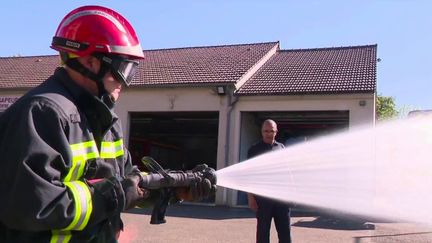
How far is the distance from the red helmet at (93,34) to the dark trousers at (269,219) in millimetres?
3926

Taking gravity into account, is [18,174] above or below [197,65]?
below

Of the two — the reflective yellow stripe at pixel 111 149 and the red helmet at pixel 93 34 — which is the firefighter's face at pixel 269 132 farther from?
the red helmet at pixel 93 34

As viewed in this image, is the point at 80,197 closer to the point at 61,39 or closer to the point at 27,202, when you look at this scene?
the point at 27,202

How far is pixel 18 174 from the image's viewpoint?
1.67 meters

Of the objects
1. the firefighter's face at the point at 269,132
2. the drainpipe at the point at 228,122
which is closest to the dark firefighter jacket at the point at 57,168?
the firefighter's face at the point at 269,132

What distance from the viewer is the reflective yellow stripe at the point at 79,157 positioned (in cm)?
190

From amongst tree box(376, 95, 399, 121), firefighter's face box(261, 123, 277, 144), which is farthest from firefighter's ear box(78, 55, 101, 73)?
tree box(376, 95, 399, 121)

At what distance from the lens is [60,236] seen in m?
1.89

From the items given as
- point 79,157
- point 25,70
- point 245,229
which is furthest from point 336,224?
point 25,70

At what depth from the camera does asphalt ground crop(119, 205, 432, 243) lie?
842 cm

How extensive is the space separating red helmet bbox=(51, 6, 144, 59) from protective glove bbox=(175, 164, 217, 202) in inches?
27.3

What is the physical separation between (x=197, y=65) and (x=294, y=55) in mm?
4165

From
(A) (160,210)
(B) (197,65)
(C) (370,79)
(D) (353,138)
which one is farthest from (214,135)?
(A) (160,210)

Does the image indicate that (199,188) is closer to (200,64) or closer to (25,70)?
(200,64)
